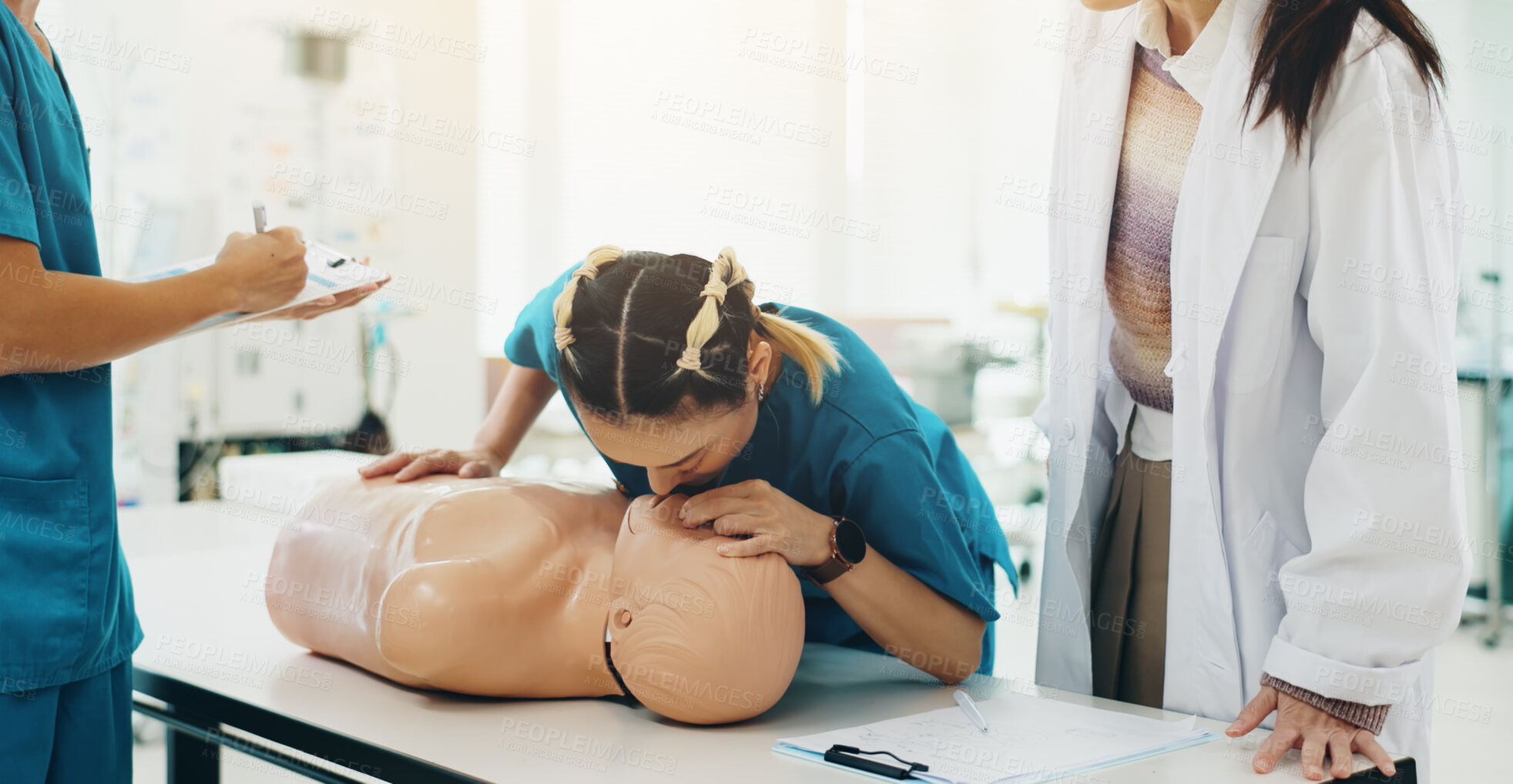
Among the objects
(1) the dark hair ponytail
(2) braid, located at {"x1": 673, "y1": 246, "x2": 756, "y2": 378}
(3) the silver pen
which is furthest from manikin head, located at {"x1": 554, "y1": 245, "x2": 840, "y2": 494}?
(1) the dark hair ponytail

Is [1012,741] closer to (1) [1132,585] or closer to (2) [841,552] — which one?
(2) [841,552]

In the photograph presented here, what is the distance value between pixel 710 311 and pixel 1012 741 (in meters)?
0.59

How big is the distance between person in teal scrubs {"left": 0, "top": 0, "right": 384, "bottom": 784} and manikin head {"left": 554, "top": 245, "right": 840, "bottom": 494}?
0.42m

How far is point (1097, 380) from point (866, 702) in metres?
0.62

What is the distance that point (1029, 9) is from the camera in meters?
5.59

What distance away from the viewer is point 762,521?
4.20ft

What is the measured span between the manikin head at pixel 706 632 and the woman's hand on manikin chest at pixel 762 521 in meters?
0.02

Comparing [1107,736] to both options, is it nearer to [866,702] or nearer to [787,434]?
[866,702]

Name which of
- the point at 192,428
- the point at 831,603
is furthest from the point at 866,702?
the point at 192,428

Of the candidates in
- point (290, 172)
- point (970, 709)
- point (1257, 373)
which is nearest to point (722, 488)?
point (970, 709)

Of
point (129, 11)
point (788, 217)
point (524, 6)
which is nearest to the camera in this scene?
point (129, 11)

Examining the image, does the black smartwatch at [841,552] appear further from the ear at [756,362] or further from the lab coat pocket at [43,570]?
the lab coat pocket at [43,570]

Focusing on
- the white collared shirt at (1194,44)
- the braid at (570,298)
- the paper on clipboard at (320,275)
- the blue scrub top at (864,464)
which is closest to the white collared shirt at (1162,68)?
the white collared shirt at (1194,44)

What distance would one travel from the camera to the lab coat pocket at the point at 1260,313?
1330 mm
